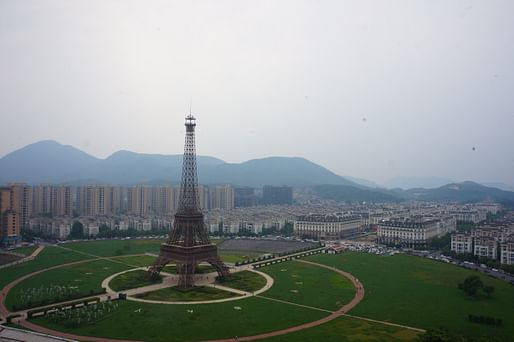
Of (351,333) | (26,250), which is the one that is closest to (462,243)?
(351,333)

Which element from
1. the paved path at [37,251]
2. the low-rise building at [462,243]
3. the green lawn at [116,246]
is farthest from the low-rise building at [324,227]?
the paved path at [37,251]

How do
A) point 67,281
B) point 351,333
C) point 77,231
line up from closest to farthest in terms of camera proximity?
point 351,333, point 67,281, point 77,231

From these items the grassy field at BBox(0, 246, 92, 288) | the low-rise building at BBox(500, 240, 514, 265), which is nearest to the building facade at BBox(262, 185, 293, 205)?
the grassy field at BBox(0, 246, 92, 288)

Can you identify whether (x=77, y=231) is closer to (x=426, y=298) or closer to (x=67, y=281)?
(x=67, y=281)

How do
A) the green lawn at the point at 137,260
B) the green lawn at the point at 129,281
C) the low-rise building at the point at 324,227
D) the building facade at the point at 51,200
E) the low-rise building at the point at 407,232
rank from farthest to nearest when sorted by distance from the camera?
the building facade at the point at 51,200 → the low-rise building at the point at 324,227 → the low-rise building at the point at 407,232 → the green lawn at the point at 137,260 → the green lawn at the point at 129,281

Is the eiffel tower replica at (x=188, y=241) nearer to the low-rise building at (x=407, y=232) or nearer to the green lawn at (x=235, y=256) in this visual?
the green lawn at (x=235, y=256)
